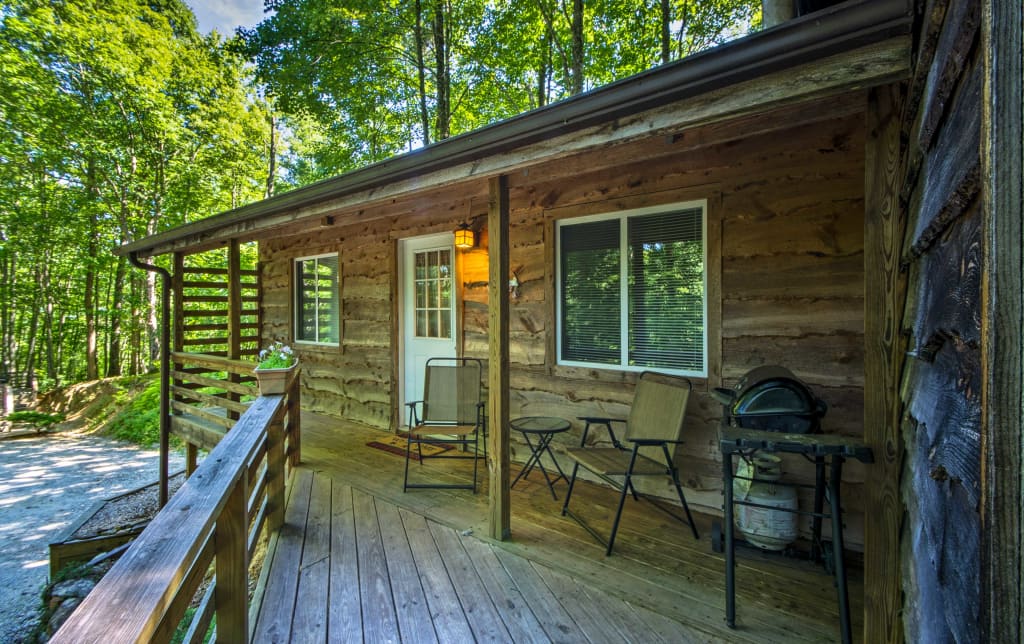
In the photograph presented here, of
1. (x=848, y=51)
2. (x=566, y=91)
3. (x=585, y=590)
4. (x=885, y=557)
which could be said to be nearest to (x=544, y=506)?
(x=585, y=590)

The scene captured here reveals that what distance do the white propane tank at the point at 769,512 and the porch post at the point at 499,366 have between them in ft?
4.29

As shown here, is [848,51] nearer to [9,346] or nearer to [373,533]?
[373,533]

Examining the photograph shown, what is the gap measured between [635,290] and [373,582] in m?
2.44

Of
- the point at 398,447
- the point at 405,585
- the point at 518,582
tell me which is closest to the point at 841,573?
the point at 518,582

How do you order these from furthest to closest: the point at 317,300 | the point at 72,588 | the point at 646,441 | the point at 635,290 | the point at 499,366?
the point at 317,300, the point at 72,588, the point at 635,290, the point at 499,366, the point at 646,441

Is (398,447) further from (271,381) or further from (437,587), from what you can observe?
(437,587)

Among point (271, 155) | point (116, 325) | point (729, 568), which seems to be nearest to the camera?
point (729, 568)

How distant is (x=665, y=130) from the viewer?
178 centimetres

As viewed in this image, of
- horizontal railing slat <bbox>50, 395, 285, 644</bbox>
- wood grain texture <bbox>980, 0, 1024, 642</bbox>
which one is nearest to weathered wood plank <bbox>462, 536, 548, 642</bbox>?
horizontal railing slat <bbox>50, 395, 285, 644</bbox>

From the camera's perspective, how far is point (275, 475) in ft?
9.26

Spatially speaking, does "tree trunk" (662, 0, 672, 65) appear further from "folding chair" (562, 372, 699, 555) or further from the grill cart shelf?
the grill cart shelf

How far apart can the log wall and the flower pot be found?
1599 mm

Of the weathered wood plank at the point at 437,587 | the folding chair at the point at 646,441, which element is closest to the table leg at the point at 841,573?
the folding chair at the point at 646,441

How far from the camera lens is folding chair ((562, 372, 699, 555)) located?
2588mm
